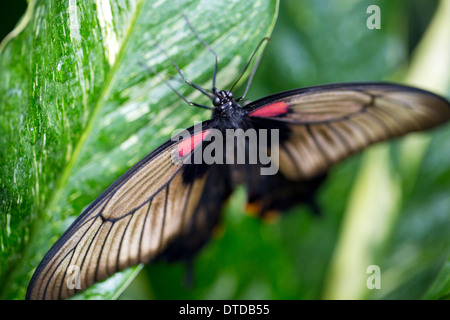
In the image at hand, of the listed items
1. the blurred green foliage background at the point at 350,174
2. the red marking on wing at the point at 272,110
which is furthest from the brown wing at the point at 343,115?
the blurred green foliage background at the point at 350,174

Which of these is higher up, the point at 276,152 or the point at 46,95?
the point at 46,95

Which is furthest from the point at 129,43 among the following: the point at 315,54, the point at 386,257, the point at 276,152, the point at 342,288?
the point at 386,257

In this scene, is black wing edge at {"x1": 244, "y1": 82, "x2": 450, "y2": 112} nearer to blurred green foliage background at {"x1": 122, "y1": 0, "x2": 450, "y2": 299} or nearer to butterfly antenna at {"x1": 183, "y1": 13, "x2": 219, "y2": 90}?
butterfly antenna at {"x1": 183, "y1": 13, "x2": 219, "y2": 90}

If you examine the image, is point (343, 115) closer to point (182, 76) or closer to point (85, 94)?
point (182, 76)

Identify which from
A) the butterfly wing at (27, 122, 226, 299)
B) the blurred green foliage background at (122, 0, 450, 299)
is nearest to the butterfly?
the butterfly wing at (27, 122, 226, 299)

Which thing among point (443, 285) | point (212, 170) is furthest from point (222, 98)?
point (443, 285)

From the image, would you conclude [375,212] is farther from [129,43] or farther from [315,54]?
[129,43]
